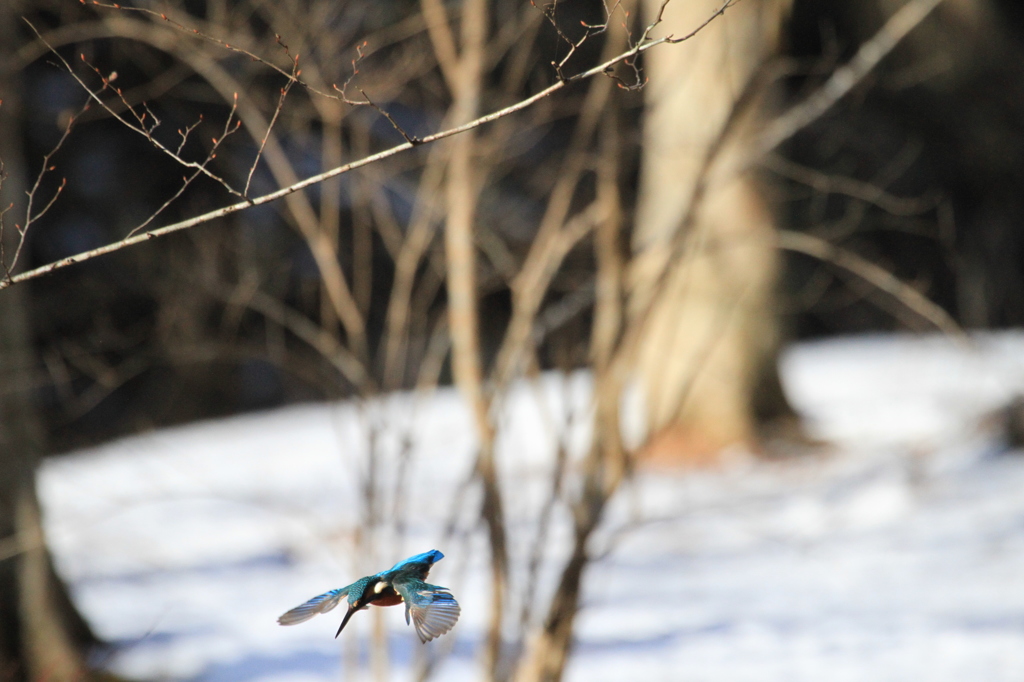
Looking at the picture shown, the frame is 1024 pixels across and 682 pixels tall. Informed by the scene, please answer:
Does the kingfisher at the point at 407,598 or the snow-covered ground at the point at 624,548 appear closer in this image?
the kingfisher at the point at 407,598

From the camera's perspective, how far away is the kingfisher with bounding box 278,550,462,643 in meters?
0.65

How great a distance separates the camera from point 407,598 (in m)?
0.70

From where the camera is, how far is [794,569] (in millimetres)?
5332

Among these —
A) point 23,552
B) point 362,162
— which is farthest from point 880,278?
point 23,552

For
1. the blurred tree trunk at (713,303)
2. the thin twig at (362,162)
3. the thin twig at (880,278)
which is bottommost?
the thin twig at (362,162)

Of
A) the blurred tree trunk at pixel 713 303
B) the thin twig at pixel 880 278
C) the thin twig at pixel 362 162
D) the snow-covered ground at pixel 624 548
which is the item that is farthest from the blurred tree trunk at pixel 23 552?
the blurred tree trunk at pixel 713 303

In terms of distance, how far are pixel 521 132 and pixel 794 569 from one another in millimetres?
2980

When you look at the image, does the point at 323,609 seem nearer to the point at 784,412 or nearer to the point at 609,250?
the point at 609,250

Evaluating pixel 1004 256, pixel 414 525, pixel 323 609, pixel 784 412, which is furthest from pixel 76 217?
pixel 323 609

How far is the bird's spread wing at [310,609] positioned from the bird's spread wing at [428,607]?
0.05 m

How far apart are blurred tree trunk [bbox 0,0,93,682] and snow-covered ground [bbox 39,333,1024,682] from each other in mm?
165

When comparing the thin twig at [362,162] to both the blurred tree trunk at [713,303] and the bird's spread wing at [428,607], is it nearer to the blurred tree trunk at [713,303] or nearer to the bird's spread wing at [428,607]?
the bird's spread wing at [428,607]

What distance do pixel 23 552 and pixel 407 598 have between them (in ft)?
11.4

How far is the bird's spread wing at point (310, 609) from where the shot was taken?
0.70 meters
